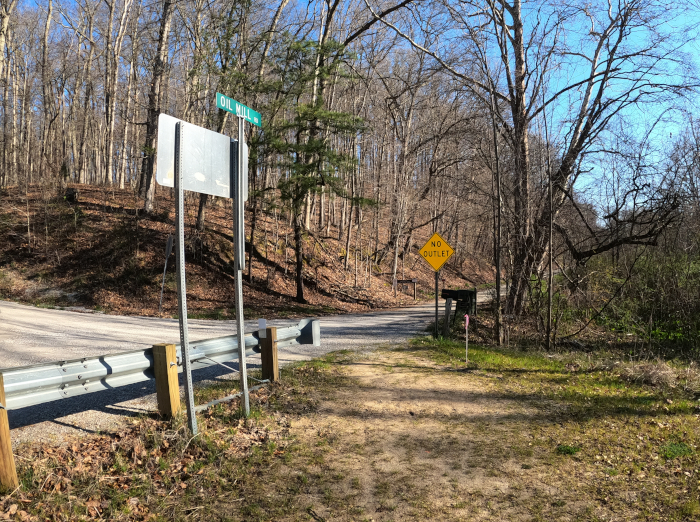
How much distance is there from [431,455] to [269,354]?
2.43m

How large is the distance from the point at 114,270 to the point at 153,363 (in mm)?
14830

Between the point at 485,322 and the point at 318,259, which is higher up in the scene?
the point at 318,259

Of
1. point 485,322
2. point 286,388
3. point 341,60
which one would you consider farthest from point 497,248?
point 341,60

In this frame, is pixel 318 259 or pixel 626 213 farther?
pixel 318 259

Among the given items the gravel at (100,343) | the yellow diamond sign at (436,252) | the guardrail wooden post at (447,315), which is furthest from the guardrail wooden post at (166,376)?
the yellow diamond sign at (436,252)

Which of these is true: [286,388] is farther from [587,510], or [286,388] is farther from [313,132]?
[313,132]

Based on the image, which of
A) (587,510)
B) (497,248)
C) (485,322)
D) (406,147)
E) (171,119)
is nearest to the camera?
(587,510)

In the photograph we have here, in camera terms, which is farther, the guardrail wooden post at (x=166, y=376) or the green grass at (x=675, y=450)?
Answer: the green grass at (x=675, y=450)

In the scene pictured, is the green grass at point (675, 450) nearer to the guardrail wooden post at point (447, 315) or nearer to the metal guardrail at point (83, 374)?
the metal guardrail at point (83, 374)

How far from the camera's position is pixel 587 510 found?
11.4 ft

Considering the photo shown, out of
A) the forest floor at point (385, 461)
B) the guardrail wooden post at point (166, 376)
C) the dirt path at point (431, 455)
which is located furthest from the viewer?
the guardrail wooden post at point (166, 376)

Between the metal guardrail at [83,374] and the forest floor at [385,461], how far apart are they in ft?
1.51

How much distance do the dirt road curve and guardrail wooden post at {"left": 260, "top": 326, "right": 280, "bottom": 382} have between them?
0.84 metres

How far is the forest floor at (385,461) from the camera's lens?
3.35 metres
